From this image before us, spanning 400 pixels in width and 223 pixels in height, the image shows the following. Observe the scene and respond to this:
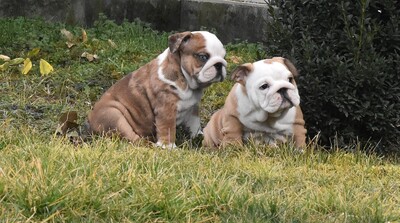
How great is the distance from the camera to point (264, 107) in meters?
6.42

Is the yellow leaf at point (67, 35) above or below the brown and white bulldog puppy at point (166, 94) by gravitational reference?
below

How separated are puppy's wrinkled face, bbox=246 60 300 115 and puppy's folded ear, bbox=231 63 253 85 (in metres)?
0.03

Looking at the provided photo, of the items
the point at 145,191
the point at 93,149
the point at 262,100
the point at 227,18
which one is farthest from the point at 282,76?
the point at 227,18

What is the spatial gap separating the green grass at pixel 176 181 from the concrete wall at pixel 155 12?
171 inches

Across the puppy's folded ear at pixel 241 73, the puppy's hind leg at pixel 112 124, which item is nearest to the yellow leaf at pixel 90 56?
the puppy's hind leg at pixel 112 124

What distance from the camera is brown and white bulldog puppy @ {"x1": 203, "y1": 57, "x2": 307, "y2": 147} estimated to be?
20.9 ft

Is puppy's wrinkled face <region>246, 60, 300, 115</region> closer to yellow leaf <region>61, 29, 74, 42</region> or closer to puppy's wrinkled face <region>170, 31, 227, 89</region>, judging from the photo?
puppy's wrinkled face <region>170, 31, 227, 89</region>

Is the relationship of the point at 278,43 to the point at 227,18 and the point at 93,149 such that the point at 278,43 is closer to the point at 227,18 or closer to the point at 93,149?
the point at 93,149

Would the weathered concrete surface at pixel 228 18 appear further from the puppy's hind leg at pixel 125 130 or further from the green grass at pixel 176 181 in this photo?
the puppy's hind leg at pixel 125 130

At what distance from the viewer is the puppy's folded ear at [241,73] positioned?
6.54 meters

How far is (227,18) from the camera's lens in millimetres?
12016

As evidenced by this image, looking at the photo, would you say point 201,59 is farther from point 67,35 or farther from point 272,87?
point 67,35

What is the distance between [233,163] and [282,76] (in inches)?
40.1

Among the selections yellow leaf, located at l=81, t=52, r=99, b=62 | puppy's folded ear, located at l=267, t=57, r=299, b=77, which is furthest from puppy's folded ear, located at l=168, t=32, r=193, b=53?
yellow leaf, located at l=81, t=52, r=99, b=62
